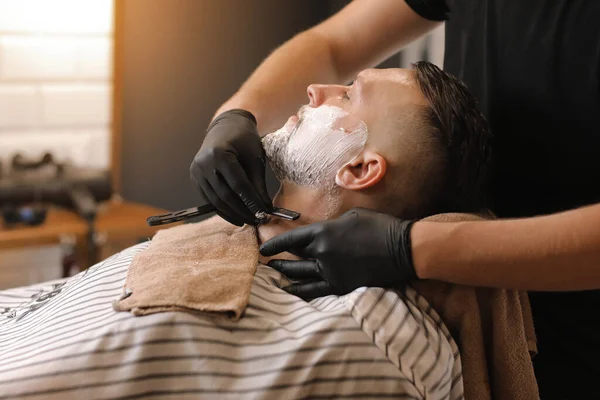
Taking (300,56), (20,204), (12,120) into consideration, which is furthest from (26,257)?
(300,56)

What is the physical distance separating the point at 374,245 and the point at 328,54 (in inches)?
34.8

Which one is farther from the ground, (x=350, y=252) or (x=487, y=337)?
(x=350, y=252)

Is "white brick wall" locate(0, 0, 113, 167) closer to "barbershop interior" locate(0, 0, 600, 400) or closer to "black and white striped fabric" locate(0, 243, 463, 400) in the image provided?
"barbershop interior" locate(0, 0, 600, 400)

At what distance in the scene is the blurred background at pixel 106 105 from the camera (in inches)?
118

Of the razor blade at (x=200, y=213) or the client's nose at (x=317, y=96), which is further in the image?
the client's nose at (x=317, y=96)

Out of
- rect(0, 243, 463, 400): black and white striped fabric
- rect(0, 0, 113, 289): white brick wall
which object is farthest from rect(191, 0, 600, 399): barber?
rect(0, 0, 113, 289): white brick wall

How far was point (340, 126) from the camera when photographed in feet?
4.89

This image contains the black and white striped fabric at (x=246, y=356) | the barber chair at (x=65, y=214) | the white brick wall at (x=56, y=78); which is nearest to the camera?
the black and white striped fabric at (x=246, y=356)

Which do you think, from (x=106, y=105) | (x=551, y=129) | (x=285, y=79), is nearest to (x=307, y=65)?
(x=285, y=79)

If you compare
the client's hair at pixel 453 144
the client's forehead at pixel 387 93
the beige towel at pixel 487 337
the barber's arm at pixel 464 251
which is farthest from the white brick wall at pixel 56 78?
the beige towel at pixel 487 337

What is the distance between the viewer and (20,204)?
10.0 feet

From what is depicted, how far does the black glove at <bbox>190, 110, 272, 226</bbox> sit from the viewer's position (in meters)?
1.50

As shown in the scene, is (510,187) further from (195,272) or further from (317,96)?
(195,272)

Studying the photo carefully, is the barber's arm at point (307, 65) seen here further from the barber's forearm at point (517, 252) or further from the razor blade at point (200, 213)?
the barber's forearm at point (517, 252)
